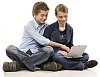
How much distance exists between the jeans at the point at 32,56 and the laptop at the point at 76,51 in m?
0.11

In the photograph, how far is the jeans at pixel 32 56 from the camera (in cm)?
146

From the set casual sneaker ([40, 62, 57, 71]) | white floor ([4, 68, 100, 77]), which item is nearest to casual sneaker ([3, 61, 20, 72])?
white floor ([4, 68, 100, 77])

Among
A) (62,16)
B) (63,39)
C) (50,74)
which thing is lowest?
(50,74)

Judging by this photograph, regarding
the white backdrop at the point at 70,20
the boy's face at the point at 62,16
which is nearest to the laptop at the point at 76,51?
the boy's face at the point at 62,16

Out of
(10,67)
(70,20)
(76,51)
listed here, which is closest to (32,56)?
(10,67)

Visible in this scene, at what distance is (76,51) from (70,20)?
57 cm

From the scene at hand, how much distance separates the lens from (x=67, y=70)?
A: 1.51m

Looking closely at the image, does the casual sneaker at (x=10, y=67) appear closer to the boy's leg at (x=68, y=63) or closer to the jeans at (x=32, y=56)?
the jeans at (x=32, y=56)

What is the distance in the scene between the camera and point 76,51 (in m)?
1.49

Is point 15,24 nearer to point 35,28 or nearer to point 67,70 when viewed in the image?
point 35,28

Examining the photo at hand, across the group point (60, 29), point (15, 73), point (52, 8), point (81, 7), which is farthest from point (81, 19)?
point (15, 73)

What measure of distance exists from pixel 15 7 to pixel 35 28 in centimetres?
46

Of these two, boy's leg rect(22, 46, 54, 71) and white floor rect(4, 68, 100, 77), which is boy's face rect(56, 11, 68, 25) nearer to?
boy's leg rect(22, 46, 54, 71)

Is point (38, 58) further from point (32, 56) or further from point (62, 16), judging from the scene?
point (62, 16)
